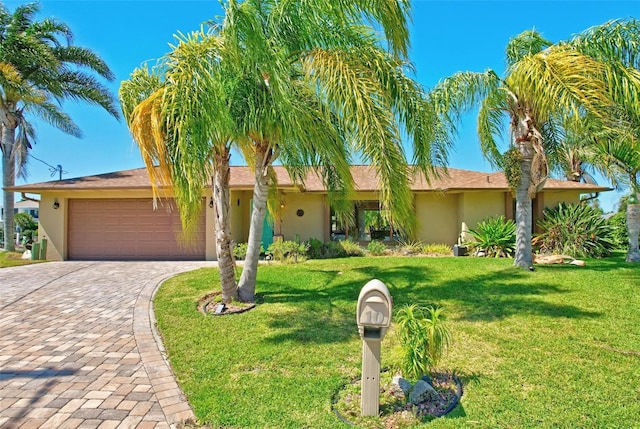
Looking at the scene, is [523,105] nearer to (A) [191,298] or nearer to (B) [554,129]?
(B) [554,129]

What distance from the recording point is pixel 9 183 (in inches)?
691

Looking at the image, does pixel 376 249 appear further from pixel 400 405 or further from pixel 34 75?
pixel 34 75

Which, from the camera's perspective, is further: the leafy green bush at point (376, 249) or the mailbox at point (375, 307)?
the leafy green bush at point (376, 249)

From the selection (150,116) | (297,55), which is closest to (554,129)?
(297,55)

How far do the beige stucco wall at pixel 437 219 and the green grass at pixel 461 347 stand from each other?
7016mm

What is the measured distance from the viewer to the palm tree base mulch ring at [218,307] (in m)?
7.48

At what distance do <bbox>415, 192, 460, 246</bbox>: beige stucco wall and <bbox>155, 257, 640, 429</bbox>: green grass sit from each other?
7.02 meters

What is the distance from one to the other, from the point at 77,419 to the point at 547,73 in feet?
31.4

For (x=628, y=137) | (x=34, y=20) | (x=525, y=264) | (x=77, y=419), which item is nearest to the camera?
(x=77, y=419)

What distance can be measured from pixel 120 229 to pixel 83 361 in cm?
1172

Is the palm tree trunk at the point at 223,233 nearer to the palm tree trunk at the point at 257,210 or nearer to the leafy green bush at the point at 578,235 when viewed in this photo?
the palm tree trunk at the point at 257,210

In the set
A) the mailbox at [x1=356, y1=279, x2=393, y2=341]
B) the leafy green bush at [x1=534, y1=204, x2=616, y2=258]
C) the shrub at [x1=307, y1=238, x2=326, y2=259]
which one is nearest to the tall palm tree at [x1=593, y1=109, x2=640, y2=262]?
the leafy green bush at [x1=534, y1=204, x2=616, y2=258]

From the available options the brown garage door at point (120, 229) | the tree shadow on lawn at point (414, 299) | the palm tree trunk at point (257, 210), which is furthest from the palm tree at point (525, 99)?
the brown garage door at point (120, 229)

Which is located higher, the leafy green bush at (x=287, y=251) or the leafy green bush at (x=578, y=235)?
the leafy green bush at (x=578, y=235)
